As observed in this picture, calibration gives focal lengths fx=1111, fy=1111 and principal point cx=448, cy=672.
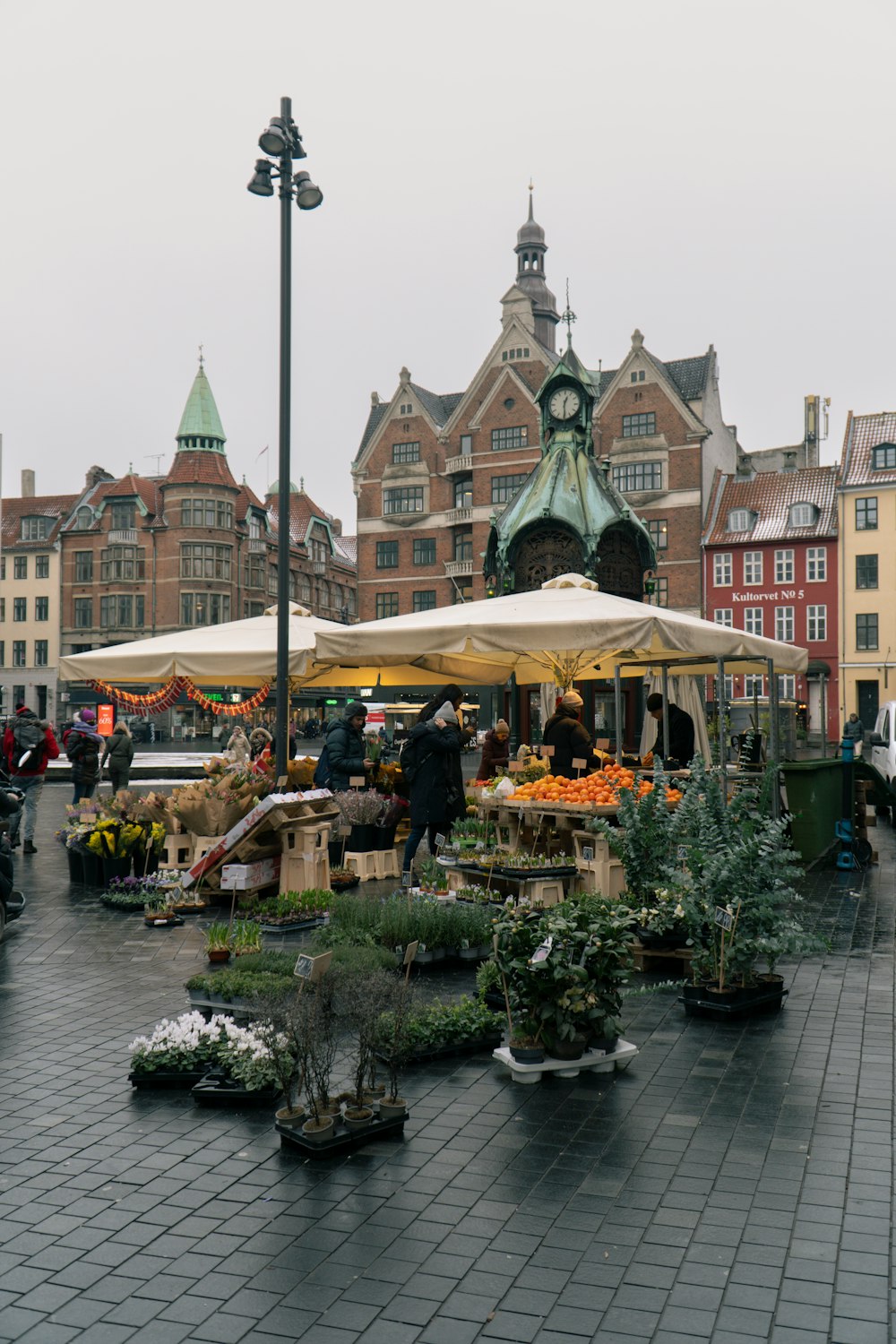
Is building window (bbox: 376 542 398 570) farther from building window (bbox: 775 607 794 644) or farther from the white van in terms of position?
the white van

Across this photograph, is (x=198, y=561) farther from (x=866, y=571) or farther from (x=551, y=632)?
(x=551, y=632)

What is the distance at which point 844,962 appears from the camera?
27.5 feet

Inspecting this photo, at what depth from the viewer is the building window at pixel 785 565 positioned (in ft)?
166

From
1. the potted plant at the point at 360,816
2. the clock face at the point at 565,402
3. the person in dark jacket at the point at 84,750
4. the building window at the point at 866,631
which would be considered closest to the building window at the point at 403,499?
the building window at the point at 866,631

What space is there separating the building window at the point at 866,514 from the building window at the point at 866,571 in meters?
1.23

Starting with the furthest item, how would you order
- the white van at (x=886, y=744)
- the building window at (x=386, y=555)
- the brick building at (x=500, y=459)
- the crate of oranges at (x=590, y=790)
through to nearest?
1. the building window at (x=386, y=555)
2. the brick building at (x=500, y=459)
3. the white van at (x=886, y=744)
4. the crate of oranges at (x=590, y=790)

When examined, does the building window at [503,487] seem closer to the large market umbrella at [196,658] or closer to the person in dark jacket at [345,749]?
the large market umbrella at [196,658]

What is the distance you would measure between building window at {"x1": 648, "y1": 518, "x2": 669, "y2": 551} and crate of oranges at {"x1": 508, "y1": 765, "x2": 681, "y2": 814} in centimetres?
4219

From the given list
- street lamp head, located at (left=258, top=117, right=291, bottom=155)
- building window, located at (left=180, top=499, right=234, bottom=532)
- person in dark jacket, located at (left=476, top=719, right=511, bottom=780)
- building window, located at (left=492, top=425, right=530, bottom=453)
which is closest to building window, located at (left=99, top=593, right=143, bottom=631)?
A: building window, located at (left=180, top=499, right=234, bottom=532)

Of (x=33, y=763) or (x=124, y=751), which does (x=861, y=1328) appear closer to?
(x=33, y=763)

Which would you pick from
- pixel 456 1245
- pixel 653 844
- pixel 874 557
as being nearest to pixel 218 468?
pixel 874 557

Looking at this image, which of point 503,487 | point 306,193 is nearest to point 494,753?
point 306,193

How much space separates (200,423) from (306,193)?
53.7 meters

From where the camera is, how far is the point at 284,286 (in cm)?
1216
